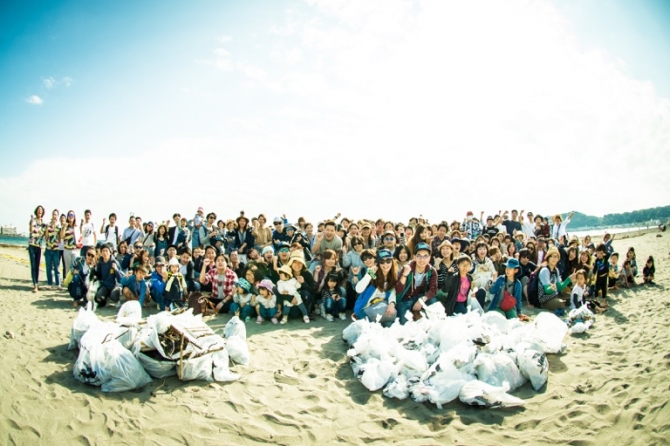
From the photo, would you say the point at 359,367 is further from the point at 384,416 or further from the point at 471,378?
the point at 471,378

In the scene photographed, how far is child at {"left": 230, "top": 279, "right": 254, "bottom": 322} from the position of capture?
6.77 m

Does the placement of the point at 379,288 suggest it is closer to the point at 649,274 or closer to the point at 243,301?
the point at 243,301

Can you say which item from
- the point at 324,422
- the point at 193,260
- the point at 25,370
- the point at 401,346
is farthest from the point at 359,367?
the point at 193,260

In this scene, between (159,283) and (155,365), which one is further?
(159,283)

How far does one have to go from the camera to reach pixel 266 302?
265 inches

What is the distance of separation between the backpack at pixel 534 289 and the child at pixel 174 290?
7.66 metres

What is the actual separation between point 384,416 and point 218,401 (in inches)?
74.6

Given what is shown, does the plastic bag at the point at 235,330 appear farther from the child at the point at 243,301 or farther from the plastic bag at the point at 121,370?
the child at the point at 243,301

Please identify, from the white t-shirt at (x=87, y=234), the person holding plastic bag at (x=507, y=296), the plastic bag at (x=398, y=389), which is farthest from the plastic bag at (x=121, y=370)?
the white t-shirt at (x=87, y=234)

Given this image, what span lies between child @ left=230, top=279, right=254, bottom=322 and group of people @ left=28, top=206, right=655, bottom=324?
22 mm

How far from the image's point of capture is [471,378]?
3.90m

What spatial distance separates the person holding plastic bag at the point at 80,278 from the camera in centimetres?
755

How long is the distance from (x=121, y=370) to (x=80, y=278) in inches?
195

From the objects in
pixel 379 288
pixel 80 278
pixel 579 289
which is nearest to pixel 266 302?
pixel 379 288
